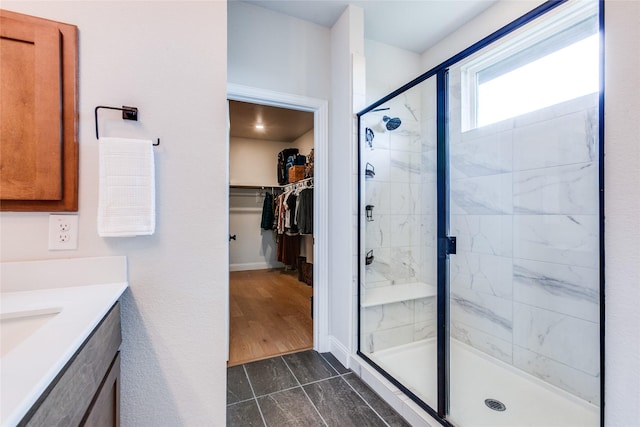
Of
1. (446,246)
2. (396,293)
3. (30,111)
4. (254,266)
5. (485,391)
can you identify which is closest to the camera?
(30,111)

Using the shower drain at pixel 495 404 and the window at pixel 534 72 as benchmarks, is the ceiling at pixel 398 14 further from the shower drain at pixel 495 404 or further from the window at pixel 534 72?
the shower drain at pixel 495 404

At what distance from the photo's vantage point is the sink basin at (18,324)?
0.77m

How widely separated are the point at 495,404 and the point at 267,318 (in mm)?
2075

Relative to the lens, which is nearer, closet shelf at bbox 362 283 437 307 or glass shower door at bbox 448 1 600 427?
glass shower door at bbox 448 1 600 427

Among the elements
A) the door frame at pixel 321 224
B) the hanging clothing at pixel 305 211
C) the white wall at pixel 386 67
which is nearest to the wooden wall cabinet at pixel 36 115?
the door frame at pixel 321 224

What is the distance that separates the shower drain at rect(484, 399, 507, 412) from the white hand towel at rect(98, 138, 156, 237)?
79.9 inches

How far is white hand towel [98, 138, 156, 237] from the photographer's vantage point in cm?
100

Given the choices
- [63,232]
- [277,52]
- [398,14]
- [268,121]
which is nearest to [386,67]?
[398,14]

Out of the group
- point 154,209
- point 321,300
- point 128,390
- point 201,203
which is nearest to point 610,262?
point 201,203

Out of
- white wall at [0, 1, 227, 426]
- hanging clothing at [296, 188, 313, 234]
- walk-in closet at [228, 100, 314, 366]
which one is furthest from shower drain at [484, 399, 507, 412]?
hanging clothing at [296, 188, 313, 234]

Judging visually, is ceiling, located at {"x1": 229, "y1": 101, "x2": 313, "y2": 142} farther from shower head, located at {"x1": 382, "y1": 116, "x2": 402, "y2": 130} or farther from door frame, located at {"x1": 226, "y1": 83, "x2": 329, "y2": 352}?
shower head, located at {"x1": 382, "y1": 116, "x2": 402, "y2": 130}

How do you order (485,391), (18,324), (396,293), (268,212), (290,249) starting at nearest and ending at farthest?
(18,324), (485,391), (396,293), (290,249), (268,212)

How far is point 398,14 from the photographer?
7.33 ft

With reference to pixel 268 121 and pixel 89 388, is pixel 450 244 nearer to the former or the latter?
pixel 89 388
